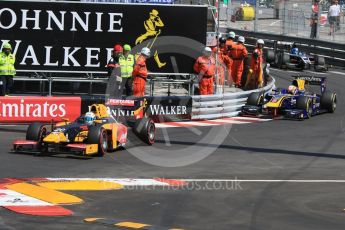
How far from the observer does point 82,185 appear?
11.1 m

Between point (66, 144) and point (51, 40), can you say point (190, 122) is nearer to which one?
point (51, 40)

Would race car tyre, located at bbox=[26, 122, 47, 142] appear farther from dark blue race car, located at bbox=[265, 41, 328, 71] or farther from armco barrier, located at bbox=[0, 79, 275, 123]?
dark blue race car, located at bbox=[265, 41, 328, 71]

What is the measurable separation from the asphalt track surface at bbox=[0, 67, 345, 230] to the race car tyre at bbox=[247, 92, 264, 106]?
2.01 m

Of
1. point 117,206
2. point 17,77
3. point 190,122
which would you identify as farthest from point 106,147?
point 17,77

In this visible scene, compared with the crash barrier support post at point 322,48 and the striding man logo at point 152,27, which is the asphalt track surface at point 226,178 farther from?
the crash barrier support post at point 322,48

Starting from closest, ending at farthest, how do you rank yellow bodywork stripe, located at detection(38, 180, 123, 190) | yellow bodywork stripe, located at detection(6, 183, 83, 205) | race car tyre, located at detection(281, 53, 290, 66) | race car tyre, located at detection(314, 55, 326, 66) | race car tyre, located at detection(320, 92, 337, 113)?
yellow bodywork stripe, located at detection(6, 183, 83, 205), yellow bodywork stripe, located at detection(38, 180, 123, 190), race car tyre, located at detection(320, 92, 337, 113), race car tyre, located at detection(314, 55, 326, 66), race car tyre, located at detection(281, 53, 290, 66)

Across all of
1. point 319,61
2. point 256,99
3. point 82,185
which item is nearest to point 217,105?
point 256,99

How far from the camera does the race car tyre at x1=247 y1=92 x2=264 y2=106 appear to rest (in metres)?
21.4

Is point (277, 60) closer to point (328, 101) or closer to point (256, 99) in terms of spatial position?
point (328, 101)

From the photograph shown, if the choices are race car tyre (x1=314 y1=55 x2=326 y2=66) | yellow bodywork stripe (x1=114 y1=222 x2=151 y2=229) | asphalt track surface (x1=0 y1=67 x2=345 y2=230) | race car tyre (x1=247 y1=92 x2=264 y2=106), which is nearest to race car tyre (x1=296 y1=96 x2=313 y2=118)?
race car tyre (x1=247 y1=92 x2=264 y2=106)

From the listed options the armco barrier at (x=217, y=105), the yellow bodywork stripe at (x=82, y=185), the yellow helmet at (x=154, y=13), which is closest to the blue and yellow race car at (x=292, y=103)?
the armco barrier at (x=217, y=105)

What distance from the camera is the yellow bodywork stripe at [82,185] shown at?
10867 millimetres

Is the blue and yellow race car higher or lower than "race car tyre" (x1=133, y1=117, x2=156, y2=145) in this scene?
higher

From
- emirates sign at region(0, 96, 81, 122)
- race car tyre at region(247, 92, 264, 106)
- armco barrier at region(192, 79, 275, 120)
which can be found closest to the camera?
emirates sign at region(0, 96, 81, 122)
